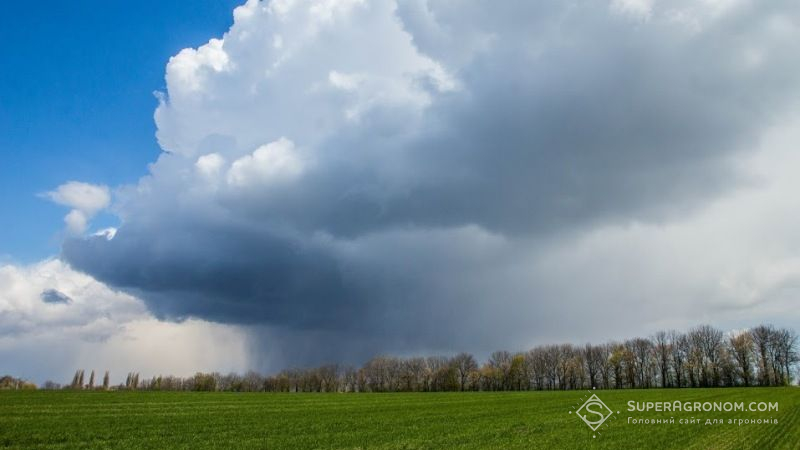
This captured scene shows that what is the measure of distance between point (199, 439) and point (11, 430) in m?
13.2

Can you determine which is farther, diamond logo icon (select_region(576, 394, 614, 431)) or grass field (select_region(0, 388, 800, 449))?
diamond logo icon (select_region(576, 394, 614, 431))

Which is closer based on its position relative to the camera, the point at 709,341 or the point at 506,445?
the point at 506,445

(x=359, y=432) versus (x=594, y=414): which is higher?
(x=359, y=432)

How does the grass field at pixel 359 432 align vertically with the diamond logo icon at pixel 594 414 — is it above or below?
above

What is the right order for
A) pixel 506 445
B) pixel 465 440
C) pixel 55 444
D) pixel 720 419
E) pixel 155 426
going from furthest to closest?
1. pixel 720 419
2. pixel 155 426
3. pixel 465 440
4. pixel 506 445
5. pixel 55 444

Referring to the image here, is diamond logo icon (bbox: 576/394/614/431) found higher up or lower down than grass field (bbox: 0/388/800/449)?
lower down

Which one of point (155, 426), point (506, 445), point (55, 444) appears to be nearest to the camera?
point (55, 444)

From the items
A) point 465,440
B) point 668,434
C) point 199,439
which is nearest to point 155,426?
point 199,439

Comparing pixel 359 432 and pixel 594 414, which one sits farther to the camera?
pixel 594 414

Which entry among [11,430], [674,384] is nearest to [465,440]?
[11,430]

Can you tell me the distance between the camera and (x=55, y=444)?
91.3ft

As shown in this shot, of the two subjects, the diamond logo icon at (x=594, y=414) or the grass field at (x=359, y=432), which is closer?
the grass field at (x=359, y=432)

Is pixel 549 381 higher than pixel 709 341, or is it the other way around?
pixel 709 341

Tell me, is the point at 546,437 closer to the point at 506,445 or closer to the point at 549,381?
the point at 506,445
